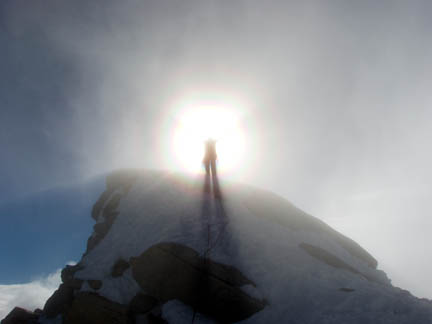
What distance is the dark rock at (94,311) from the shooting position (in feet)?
62.6

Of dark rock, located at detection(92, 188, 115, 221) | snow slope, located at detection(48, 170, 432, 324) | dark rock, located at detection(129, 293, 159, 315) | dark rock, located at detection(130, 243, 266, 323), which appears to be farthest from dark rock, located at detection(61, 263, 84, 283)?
dark rock, located at detection(92, 188, 115, 221)

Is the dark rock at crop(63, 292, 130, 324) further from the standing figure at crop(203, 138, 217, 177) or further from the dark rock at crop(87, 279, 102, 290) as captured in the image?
the standing figure at crop(203, 138, 217, 177)

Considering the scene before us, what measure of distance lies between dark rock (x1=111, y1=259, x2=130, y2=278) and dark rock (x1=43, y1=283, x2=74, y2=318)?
220 inches

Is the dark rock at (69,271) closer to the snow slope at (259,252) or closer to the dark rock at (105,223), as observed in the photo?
the snow slope at (259,252)

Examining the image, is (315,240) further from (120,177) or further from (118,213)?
(120,177)

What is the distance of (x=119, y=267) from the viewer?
77.8 ft

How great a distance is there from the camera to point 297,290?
1827 centimetres

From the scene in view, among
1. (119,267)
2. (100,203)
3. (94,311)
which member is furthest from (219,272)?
(100,203)

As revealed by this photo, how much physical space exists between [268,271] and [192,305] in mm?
6263

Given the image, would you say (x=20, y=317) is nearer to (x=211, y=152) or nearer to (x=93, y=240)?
(x=93, y=240)

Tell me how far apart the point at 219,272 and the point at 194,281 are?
6.53 feet

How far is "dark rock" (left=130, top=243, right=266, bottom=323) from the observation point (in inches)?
693

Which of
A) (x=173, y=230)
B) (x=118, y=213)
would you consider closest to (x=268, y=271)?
(x=173, y=230)

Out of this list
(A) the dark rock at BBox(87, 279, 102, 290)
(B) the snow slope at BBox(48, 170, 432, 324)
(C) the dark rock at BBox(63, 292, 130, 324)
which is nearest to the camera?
(B) the snow slope at BBox(48, 170, 432, 324)
